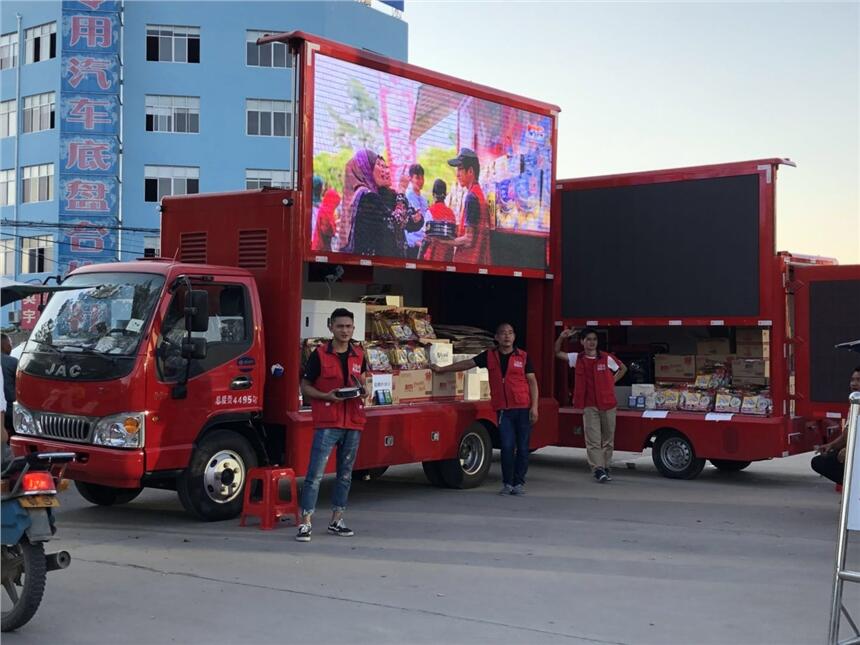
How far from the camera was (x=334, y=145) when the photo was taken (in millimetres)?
10969

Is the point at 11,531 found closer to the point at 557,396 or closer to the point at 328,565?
the point at 328,565

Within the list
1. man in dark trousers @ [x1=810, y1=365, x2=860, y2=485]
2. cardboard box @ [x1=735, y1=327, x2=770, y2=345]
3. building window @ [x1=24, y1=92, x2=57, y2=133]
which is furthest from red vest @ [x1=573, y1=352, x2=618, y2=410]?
building window @ [x1=24, y1=92, x2=57, y2=133]

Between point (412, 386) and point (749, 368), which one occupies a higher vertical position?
point (749, 368)

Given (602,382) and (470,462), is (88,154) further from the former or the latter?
(470,462)

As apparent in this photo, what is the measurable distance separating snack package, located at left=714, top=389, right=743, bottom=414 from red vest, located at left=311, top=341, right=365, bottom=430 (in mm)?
6034

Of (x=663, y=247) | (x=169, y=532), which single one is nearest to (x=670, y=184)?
(x=663, y=247)

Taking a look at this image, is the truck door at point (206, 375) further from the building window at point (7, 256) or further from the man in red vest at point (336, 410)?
the building window at point (7, 256)

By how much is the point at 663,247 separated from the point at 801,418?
9.11 ft

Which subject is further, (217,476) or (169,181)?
(169,181)

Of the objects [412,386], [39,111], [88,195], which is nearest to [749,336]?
[412,386]

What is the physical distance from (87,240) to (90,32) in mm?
8070

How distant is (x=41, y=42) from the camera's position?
43500 mm

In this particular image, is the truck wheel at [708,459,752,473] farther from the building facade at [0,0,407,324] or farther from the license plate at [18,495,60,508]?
the building facade at [0,0,407,324]

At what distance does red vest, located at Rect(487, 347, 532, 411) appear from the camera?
481 inches
